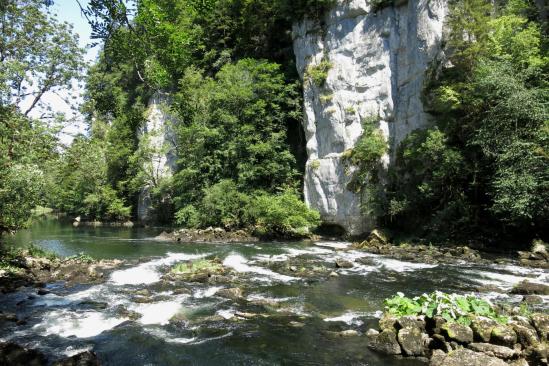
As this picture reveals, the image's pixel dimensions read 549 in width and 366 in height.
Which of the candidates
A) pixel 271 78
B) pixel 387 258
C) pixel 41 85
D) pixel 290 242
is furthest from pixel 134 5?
pixel 271 78

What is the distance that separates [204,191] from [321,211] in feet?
31.7

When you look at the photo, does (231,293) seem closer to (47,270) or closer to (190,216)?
(47,270)

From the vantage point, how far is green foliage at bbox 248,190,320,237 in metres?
28.3

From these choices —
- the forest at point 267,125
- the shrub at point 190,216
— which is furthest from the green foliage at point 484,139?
the shrub at point 190,216

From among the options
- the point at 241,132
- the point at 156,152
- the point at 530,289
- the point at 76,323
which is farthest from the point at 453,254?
the point at 156,152

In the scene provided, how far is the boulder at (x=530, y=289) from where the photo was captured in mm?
12523

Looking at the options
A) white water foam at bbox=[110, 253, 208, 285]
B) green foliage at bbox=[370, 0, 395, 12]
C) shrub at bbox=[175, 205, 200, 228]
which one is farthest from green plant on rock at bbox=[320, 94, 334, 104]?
white water foam at bbox=[110, 253, 208, 285]

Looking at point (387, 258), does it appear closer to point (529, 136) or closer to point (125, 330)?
point (529, 136)

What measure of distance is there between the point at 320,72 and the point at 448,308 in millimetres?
25706

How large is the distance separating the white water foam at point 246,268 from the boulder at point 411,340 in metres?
7.64

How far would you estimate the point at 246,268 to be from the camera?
Answer: 1828 cm

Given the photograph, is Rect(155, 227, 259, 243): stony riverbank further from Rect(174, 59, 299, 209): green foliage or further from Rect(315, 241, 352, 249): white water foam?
Rect(315, 241, 352, 249): white water foam

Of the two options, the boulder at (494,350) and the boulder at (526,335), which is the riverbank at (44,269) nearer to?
the boulder at (494,350)

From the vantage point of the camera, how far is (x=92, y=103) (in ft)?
60.9
